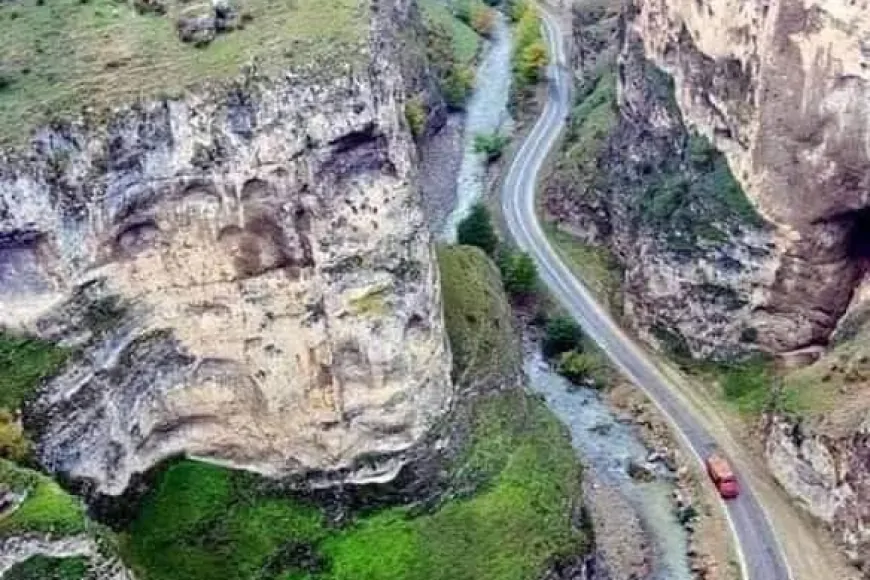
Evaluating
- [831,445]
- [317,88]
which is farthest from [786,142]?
[317,88]

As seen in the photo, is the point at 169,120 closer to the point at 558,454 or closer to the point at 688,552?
the point at 558,454

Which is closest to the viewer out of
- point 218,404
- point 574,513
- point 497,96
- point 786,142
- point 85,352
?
point 85,352

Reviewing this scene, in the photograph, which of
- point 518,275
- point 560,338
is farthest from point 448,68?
point 560,338

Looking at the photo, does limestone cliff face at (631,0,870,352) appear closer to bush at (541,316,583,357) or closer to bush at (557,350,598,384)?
bush at (557,350,598,384)

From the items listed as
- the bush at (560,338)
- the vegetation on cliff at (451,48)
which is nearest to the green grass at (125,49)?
the bush at (560,338)

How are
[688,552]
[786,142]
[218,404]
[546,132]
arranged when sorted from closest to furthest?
1. [218,404]
2. [688,552]
3. [786,142]
4. [546,132]

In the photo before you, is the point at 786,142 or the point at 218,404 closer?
the point at 218,404

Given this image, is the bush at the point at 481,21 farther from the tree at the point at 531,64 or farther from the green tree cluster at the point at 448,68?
the tree at the point at 531,64
